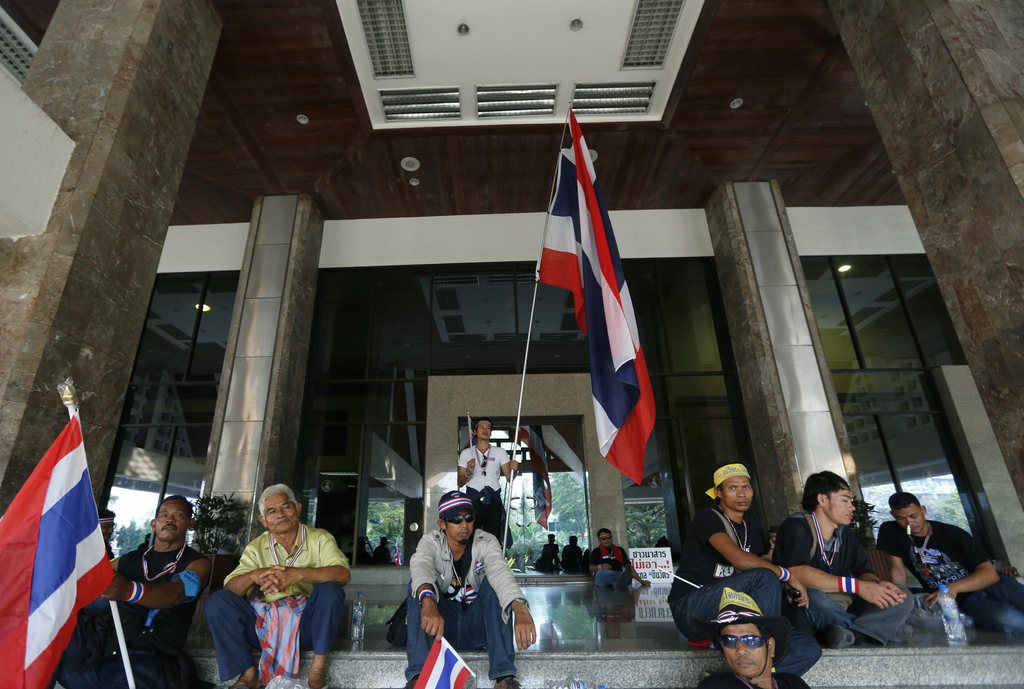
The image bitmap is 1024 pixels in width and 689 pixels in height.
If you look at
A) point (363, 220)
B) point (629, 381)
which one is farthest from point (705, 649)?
point (363, 220)

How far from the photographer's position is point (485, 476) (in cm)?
541

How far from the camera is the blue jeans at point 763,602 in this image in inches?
115

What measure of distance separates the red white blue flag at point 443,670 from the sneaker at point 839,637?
234 cm

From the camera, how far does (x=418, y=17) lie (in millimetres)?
6684

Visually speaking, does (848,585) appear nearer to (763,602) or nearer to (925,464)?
(763,602)

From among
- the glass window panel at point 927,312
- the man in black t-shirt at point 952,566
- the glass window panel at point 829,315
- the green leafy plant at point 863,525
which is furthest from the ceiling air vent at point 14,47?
the glass window panel at point 927,312

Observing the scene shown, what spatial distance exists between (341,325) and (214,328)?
7.38 feet

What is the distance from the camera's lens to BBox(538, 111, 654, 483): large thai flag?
3.62 metres

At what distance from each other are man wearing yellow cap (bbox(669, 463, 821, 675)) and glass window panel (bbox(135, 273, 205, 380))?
9.30 meters

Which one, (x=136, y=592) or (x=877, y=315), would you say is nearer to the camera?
(x=136, y=592)

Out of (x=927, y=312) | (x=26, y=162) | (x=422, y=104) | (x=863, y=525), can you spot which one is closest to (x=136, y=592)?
(x=26, y=162)

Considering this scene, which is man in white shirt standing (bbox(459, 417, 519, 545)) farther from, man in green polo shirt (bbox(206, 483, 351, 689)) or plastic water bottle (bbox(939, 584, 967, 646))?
plastic water bottle (bbox(939, 584, 967, 646))

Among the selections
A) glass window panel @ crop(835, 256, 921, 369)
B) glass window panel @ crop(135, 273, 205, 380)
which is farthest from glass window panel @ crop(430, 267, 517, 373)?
glass window panel @ crop(835, 256, 921, 369)

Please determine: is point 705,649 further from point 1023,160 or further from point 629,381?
point 1023,160
